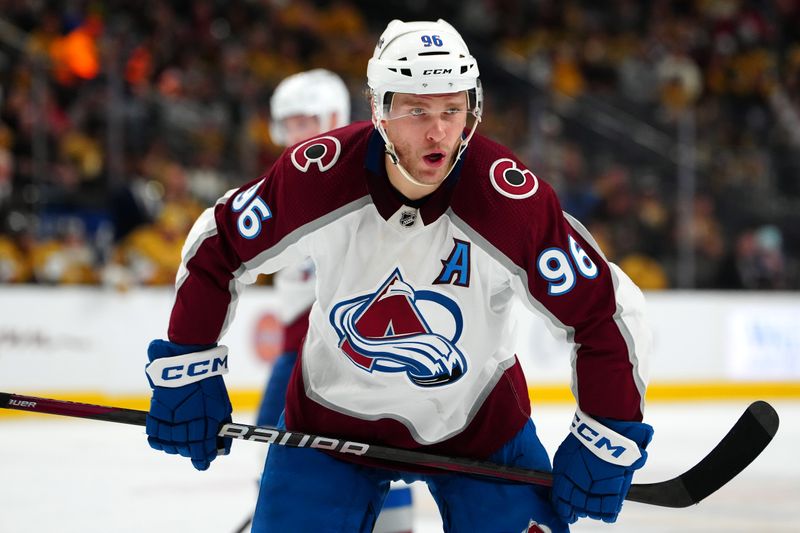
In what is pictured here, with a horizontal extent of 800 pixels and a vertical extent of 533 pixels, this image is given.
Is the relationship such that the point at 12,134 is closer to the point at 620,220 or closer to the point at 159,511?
the point at 159,511

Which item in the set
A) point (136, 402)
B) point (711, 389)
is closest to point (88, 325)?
point (136, 402)

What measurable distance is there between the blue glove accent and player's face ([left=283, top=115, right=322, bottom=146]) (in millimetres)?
1506

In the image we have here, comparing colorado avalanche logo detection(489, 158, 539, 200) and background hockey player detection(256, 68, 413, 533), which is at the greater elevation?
colorado avalanche logo detection(489, 158, 539, 200)

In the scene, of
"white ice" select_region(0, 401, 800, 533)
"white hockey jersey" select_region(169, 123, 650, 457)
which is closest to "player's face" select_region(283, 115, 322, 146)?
"white ice" select_region(0, 401, 800, 533)

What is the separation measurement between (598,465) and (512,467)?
0.18 meters

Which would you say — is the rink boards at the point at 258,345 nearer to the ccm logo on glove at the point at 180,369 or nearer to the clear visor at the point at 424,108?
the ccm logo on glove at the point at 180,369

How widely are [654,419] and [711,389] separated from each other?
1225 millimetres

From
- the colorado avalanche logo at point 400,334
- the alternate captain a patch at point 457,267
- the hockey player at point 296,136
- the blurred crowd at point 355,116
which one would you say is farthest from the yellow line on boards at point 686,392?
the alternate captain a patch at point 457,267

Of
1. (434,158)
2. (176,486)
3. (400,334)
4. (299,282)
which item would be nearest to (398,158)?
(434,158)

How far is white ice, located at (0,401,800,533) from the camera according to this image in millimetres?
4023

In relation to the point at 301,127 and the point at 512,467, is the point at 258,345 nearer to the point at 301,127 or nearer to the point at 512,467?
the point at 301,127

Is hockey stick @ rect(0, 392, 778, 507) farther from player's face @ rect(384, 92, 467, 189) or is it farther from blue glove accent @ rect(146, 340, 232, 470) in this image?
player's face @ rect(384, 92, 467, 189)

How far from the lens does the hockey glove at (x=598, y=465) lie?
2125mm

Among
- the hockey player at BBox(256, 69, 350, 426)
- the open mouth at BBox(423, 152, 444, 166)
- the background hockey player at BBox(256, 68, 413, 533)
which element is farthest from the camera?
the hockey player at BBox(256, 69, 350, 426)
